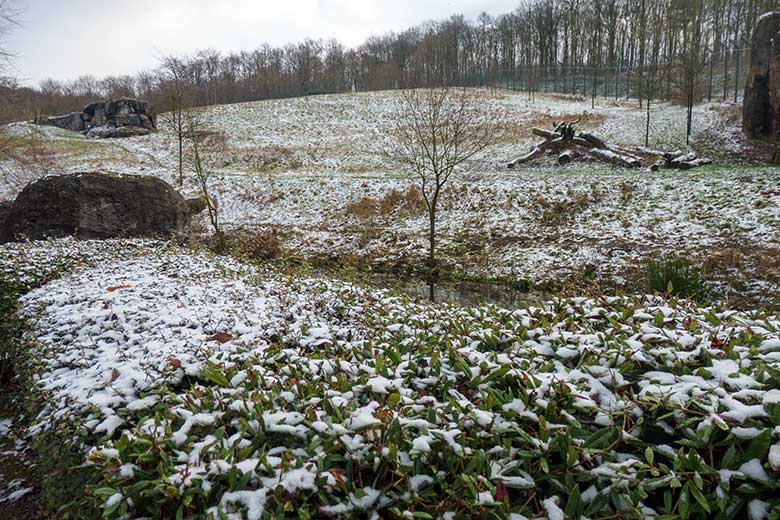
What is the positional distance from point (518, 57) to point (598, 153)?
160 feet

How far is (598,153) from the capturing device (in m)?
19.3

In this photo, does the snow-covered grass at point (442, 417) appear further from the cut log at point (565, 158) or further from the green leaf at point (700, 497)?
the cut log at point (565, 158)

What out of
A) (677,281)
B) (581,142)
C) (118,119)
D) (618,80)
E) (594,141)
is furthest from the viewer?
(618,80)

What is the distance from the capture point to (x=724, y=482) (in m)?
1.79

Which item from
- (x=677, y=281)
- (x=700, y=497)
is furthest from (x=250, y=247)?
(x=700, y=497)

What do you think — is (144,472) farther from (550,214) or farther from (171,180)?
(171,180)

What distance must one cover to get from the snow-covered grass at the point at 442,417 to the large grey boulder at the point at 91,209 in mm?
7374

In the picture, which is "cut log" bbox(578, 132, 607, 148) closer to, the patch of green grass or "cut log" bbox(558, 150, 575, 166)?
"cut log" bbox(558, 150, 575, 166)

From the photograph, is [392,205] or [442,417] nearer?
[442,417]

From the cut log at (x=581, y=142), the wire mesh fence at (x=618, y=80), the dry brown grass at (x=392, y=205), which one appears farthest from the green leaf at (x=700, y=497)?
the wire mesh fence at (x=618, y=80)

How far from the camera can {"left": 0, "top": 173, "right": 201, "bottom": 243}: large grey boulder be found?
9805 mm

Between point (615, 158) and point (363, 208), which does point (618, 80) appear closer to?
point (615, 158)

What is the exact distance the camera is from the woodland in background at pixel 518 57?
120 feet

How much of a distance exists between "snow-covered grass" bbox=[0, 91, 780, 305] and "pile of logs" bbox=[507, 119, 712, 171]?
84 centimetres
